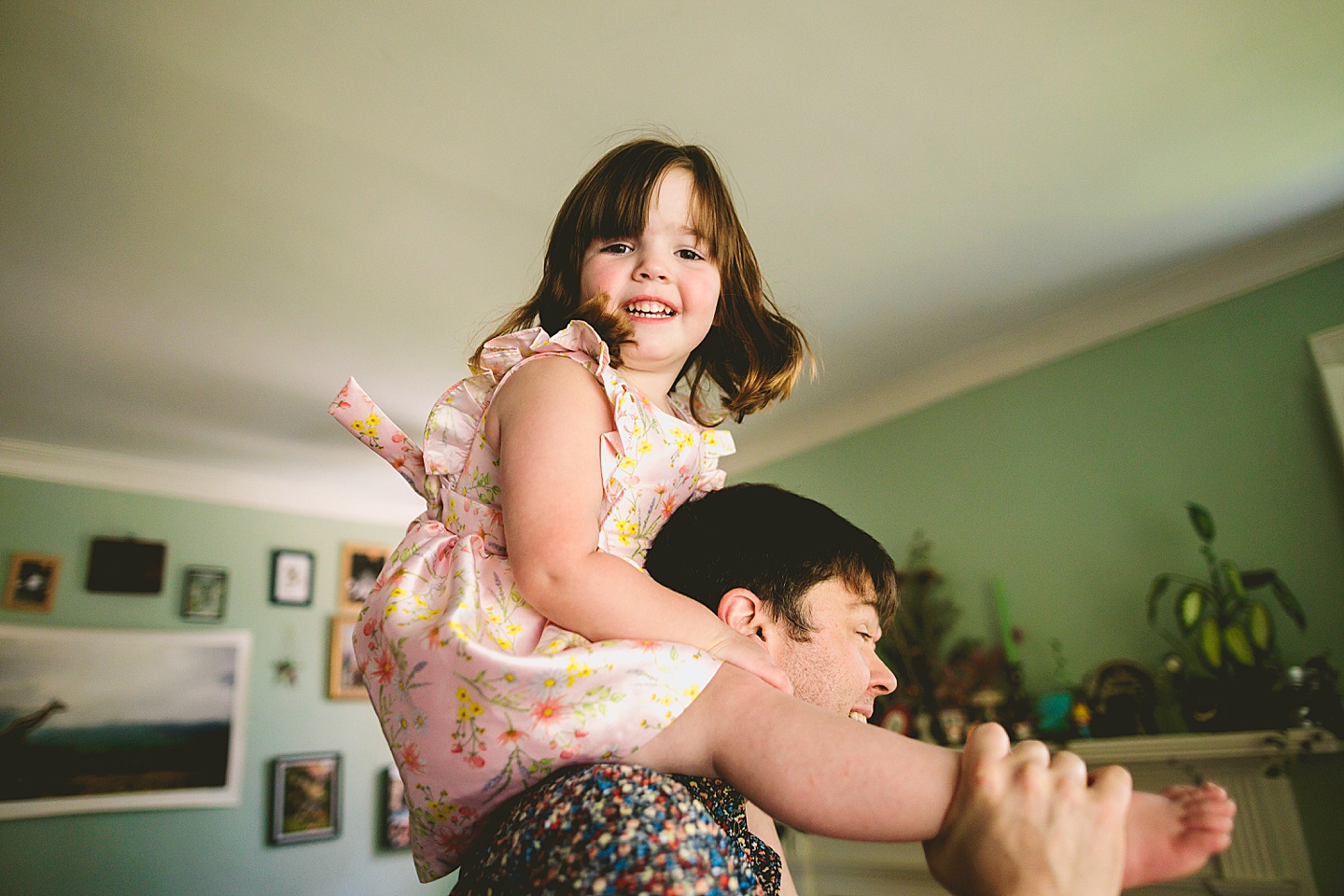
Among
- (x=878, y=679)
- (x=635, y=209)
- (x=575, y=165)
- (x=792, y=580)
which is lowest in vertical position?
(x=878, y=679)

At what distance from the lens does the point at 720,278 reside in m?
1.18

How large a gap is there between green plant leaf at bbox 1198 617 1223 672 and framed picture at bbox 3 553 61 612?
4.99 meters

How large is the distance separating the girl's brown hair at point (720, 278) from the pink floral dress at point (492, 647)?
0.12 metres

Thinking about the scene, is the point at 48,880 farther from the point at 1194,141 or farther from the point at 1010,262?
the point at 1194,141

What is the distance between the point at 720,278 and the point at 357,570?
4804mm

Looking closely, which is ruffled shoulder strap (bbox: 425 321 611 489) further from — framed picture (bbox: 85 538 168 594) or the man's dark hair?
framed picture (bbox: 85 538 168 594)

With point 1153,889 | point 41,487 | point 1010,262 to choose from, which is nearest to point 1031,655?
point 1153,889

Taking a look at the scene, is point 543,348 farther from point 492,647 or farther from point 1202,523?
point 1202,523

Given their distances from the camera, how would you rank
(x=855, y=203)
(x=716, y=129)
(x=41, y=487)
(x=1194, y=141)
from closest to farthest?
(x=716, y=129) → (x=1194, y=141) → (x=855, y=203) → (x=41, y=487)

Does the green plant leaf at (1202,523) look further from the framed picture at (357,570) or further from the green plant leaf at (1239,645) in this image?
the framed picture at (357,570)

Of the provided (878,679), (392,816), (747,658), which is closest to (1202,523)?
(878,679)

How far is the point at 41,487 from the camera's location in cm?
432

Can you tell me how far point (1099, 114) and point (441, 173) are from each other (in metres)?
1.92

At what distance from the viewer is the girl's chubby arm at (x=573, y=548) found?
80cm
